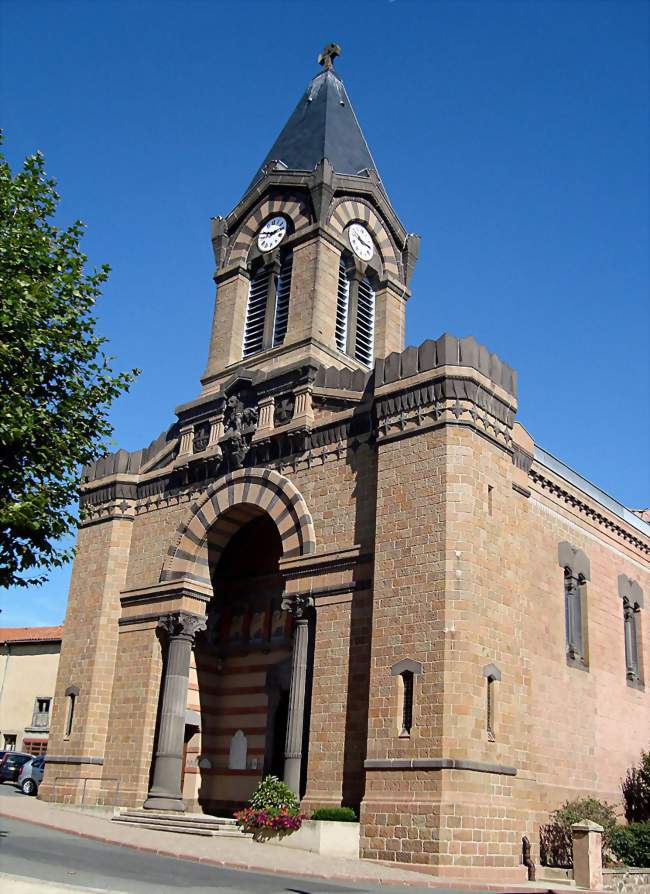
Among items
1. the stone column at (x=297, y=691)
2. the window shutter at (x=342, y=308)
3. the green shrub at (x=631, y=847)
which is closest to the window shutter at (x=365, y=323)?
the window shutter at (x=342, y=308)

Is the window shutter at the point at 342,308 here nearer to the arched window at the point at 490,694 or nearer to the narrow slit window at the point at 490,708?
the arched window at the point at 490,694

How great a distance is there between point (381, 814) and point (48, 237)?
1289 centimetres

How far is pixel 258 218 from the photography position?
104 feet

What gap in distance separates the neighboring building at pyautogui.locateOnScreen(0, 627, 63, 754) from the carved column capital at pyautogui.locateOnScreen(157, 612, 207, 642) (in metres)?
21.6

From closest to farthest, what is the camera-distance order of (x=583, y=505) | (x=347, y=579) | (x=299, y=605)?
(x=347, y=579), (x=299, y=605), (x=583, y=505)

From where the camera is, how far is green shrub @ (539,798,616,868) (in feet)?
70.5

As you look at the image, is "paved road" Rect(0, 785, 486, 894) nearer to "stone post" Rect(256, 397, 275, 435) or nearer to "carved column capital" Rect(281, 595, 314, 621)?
"carved column capital" Rect(281, 595, 314, 621)

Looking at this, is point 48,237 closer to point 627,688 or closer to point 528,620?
point 528,620

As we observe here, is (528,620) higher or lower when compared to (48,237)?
lower

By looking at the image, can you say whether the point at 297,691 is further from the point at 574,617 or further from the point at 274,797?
the point at 574,617

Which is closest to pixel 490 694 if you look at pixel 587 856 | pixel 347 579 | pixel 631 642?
pixel 587 856

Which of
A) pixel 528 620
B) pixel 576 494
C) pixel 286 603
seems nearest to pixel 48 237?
pixel 286 603

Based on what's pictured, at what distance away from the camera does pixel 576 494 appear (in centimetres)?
2655

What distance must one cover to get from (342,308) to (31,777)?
18.2m
